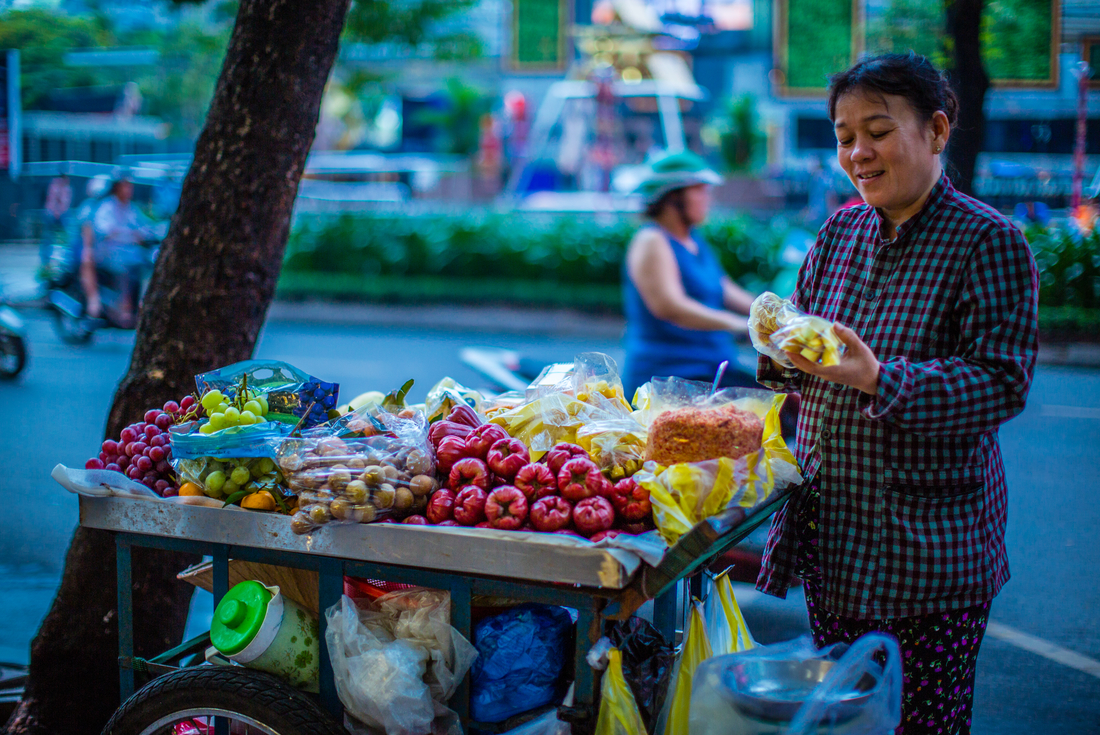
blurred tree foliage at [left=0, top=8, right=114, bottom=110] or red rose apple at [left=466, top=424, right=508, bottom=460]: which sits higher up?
blurred tree foliage at [left=0, top=8, right=114, bottom=110]

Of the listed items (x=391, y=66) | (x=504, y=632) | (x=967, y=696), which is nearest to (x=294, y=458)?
(x=504, y=632)

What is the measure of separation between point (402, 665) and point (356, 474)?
40cm

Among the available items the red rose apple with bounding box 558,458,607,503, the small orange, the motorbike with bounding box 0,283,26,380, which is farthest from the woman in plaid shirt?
the motorbike with bounding box 0,283,26,380

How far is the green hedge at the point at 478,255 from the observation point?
488 inches

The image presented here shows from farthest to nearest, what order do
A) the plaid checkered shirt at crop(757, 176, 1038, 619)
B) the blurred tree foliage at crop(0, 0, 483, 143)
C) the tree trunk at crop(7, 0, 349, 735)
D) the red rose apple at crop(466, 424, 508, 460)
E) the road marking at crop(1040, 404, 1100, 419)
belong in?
1. the road marking at crop(1040, 404, 1100, 419)
2. the blurred tree foliage at crop(0, 0, 483, 143)
3. the tree trunk at crop(7, 0, 349, 735)
4. the red rose apple at crop(466, 424, 508, 460)
5. the plaid checkered shirt at crop(757, 176, 1038, 619)

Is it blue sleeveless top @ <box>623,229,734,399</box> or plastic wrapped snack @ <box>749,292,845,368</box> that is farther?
blue sleeveless top @ <box>623,229,734,399</box>

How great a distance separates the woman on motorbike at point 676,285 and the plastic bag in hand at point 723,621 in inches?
69.3

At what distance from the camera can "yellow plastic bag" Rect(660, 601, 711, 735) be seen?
2.00 m

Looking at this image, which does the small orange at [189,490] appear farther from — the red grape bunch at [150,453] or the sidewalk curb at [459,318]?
the sidewalk curb at [459,318]

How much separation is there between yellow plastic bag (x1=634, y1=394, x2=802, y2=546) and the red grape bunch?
1.13 meters

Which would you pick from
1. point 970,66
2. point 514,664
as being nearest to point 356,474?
point 514,664

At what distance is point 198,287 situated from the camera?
2.83 metres

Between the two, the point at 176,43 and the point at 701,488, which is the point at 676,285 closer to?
the point at 701,488

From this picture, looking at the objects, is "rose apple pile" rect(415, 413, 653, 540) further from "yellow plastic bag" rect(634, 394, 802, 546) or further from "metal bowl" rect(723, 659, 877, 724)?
"metal bowl" rect(723, 659, 877, 724)
